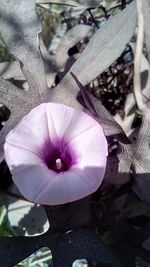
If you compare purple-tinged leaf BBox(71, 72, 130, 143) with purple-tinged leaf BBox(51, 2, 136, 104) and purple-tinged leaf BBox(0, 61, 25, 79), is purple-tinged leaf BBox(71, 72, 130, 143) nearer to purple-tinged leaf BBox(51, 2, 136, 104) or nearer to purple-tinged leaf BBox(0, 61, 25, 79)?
purple-tinged leaf BBox(51, 2, 136, 104)

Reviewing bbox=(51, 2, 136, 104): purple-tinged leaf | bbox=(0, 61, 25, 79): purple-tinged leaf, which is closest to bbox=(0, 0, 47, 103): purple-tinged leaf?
bbox=(51, 2, 136, 104): purple-tinged leaf

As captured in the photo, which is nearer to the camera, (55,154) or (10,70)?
(55,154)

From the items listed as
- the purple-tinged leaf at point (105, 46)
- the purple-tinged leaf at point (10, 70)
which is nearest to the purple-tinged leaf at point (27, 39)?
the purple-tinged leaf at point (105, 46)

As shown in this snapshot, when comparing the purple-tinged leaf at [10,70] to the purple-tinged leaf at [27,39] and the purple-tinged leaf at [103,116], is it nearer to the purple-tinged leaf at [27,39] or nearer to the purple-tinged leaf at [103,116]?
the purple-tinged leaf at [27,39]

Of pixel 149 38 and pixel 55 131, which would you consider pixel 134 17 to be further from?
pixel 55 131

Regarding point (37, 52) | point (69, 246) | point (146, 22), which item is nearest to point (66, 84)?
point (37, 52)

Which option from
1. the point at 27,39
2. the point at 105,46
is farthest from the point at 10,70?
the point at 105,46

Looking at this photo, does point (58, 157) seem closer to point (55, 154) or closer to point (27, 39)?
point (55, 154)

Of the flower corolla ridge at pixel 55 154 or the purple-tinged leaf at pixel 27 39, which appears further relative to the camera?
the purple-tinged leaf at pixel 27 39

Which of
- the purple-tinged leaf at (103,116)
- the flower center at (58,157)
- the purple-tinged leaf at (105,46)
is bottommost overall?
the flower center at (58,157)

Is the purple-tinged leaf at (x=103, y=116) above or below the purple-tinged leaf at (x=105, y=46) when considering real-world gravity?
below
